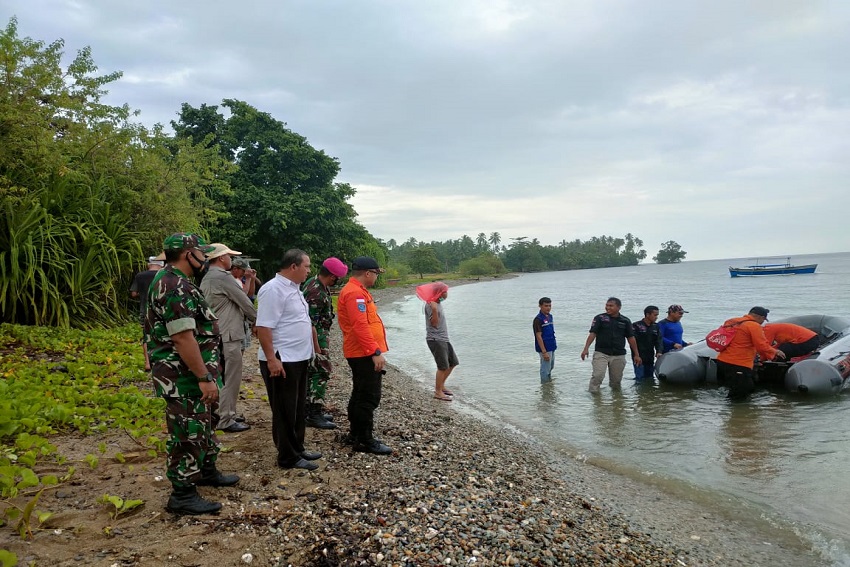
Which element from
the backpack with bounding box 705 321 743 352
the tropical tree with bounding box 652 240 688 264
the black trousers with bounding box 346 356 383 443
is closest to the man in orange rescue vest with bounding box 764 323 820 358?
the backpack with bounding box 705 321 743 352

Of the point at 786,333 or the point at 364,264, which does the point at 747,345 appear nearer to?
the point at 786,333

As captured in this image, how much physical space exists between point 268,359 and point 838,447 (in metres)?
7.46

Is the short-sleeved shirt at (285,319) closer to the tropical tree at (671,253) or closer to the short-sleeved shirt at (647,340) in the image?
the short-sleeved shirt at (647,340)

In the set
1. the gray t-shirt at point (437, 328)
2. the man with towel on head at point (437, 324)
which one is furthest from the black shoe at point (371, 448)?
the gray t-shirt at point (437, 328)

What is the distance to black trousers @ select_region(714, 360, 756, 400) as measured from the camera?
8.64 metres

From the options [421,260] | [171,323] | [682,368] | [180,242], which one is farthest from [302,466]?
[421,260]

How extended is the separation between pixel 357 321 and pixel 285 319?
0.69 m

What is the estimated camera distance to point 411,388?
10.2 m

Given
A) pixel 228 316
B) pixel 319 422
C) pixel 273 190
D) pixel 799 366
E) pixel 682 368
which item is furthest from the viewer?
pixel 273 190

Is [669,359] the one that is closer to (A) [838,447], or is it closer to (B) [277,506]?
(A) [838,447]

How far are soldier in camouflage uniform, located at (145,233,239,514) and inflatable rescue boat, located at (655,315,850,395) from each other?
9.13 metres

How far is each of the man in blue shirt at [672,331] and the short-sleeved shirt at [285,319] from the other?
340 inches

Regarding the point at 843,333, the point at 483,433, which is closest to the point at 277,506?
the point at 483,433

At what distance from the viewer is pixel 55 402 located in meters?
5.18
